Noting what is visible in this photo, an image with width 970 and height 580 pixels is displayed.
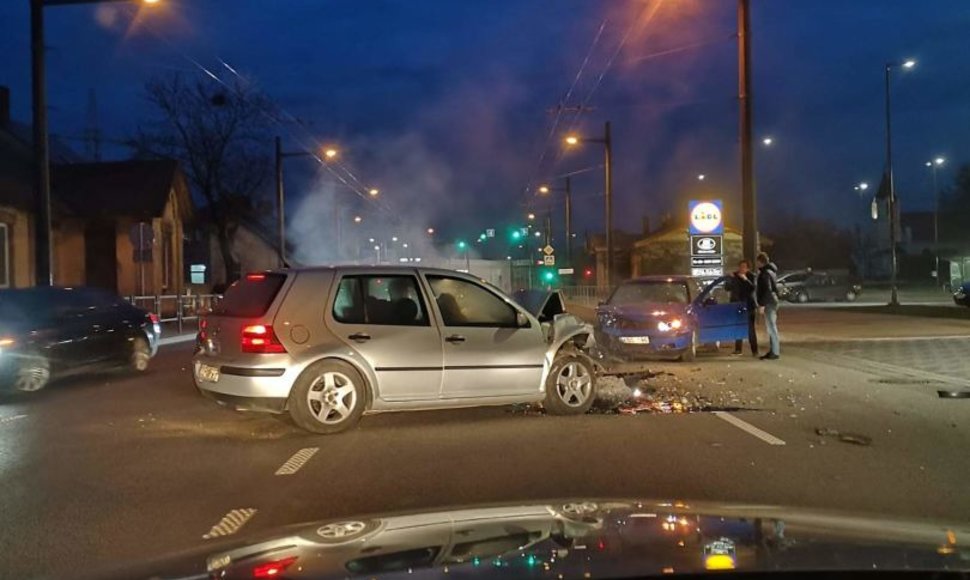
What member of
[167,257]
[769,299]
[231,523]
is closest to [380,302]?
[231,523]

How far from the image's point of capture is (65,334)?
14.2 meters

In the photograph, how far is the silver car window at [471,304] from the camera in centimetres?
1010

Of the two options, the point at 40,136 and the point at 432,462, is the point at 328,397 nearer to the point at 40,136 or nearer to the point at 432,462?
Result: the point at 432,462

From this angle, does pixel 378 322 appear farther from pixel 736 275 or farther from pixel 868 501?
pixel 736 275

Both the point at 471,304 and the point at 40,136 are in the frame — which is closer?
the point at 471,304

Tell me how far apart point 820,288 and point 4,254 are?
1463 inches

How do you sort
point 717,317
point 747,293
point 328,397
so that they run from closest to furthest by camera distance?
1. point 328,397
2. point 717,317
3. point 747,293

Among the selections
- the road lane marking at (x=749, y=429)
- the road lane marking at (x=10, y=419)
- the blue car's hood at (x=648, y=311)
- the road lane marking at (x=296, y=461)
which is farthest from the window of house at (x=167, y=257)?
the road lane marking at (x=749, y=429)

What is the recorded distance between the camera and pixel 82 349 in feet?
47.6

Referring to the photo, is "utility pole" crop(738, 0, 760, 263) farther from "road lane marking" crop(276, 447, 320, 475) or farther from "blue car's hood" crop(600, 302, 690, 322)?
"road lane marking" crop(276, 447, 320, 475)

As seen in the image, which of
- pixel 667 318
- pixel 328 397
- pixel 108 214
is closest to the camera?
pixel 328 397

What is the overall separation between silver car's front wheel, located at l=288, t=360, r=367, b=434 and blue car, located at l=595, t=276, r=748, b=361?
7.84 m

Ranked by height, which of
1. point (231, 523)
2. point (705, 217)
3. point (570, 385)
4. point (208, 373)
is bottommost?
point (231, 523)

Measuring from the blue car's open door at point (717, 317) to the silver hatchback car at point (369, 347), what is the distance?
22.9 feet
